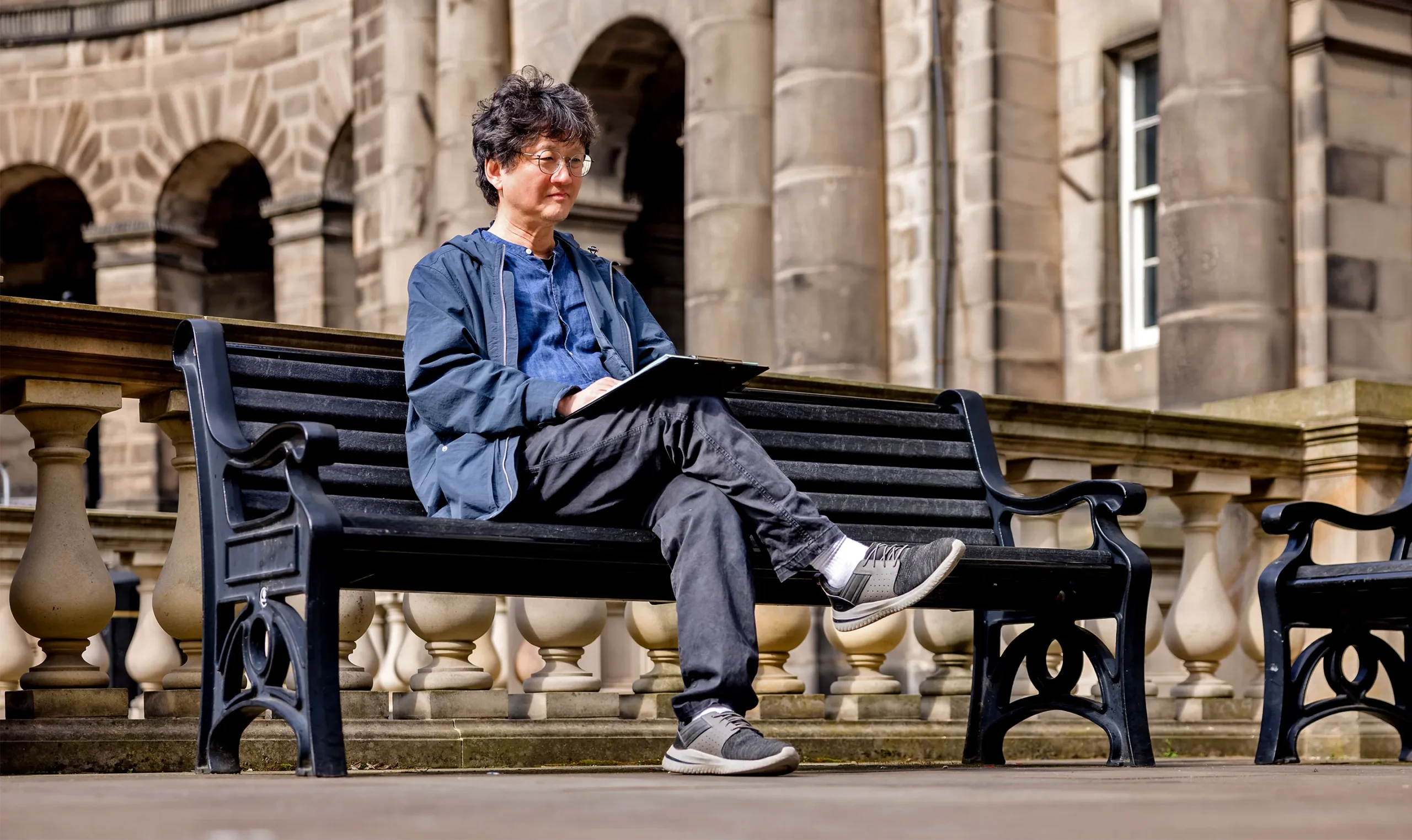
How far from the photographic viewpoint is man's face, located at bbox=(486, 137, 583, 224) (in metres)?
4.63

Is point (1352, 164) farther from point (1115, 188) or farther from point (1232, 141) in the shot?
point (1115, 188)

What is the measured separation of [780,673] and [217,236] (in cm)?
1763

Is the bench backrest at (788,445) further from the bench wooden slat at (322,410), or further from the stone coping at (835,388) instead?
the stone coping at (835,388)

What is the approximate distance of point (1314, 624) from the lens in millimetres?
5340

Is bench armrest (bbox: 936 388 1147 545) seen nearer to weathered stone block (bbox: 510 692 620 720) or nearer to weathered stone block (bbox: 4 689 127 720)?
weathered stone block (bbox: 510 692 620 720)

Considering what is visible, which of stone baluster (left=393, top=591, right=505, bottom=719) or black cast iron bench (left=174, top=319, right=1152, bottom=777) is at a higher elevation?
black cast iron bench (left=174, top=319, right=1152, bottom=777)

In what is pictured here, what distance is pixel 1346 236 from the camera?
1034 centimetres

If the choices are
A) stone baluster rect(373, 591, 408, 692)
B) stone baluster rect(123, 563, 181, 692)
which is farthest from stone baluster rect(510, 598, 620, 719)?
stone baluster rect(373, 591, 408, 692)

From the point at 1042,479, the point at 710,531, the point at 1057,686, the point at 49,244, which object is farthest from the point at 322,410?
the point at 49,244

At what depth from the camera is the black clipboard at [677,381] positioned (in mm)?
4098

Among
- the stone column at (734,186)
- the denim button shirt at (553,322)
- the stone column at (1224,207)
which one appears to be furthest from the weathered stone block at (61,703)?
the stone column at (734,186)

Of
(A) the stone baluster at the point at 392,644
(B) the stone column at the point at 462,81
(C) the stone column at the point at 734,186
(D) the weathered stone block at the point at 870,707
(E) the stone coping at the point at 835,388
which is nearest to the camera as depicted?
(E) the stone coping at the point at 835,388

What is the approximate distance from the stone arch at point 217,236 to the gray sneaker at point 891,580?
1629 cm

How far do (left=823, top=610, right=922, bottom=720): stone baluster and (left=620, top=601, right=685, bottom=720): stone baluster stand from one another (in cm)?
49
